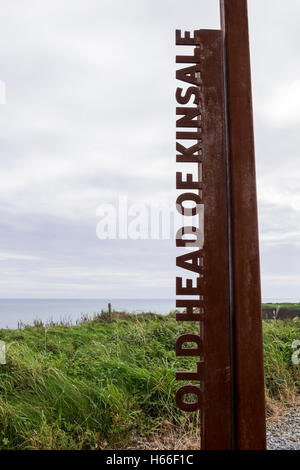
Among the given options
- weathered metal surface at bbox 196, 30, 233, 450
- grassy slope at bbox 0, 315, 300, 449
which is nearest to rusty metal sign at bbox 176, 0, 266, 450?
weathered metal surface at bbox 196, 30, 233, 450

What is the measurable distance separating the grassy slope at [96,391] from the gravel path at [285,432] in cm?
31

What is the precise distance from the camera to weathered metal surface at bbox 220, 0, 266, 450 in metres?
2.45

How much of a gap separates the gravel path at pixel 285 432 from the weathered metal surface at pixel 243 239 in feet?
3.27

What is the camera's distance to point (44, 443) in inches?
114

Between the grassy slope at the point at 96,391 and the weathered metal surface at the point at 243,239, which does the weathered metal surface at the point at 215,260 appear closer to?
the weathered metal surface at the point at 243,239

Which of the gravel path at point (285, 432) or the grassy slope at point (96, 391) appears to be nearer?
the grassy slope at point (96, 391)

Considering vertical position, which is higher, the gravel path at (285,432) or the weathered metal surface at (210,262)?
the weathered metal surface at (210,262)

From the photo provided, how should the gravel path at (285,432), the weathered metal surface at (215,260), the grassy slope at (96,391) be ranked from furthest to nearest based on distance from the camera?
the gravel path at (285,432) < the grassy slope at (96,391) < the weathered metal surface at (215,260)

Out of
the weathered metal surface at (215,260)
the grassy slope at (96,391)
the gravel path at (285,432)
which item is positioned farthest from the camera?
the gravel path at (285,432)

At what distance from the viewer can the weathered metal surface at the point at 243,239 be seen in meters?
2.45

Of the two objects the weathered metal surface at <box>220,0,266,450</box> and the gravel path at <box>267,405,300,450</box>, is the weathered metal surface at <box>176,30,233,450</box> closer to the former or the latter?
the weathered metal surface at <box>220,0,266,450</box>

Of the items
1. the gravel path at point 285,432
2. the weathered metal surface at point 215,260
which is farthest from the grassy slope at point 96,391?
the weathered metal surface at point 215,260

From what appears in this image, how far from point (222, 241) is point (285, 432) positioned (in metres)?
1.96

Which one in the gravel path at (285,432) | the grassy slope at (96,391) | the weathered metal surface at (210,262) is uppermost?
the weathered metal surface at (210,262)
